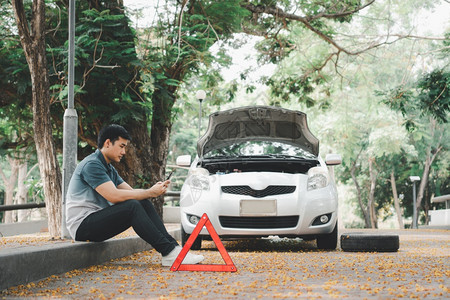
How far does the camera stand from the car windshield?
8258 millimetres

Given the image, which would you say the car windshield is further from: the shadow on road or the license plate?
the shadow on road

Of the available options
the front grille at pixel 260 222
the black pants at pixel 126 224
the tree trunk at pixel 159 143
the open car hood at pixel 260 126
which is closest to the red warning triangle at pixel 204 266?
the black pants at pixel 126 224

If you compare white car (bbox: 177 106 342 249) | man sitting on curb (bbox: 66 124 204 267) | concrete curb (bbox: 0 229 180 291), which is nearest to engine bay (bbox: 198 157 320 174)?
white car (bbox: 177 106 342 249)

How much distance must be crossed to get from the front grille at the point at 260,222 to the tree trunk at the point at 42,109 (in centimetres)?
303

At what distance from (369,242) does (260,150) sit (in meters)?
2.12

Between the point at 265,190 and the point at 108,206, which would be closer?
the point at 108,206

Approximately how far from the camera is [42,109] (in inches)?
346

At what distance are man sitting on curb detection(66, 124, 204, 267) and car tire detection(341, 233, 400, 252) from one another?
291cm

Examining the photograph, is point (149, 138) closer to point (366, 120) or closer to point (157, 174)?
point (157, 174)

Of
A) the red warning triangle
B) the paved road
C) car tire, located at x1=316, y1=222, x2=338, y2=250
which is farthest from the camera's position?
car tire, located at x1=316, y1=222, x2=338, y2=250

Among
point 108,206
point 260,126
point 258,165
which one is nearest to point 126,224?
point 108,206

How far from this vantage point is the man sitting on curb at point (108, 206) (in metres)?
5.37

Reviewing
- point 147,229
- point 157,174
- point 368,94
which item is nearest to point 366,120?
point 368,94

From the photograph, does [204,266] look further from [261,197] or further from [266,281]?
[261,197]
